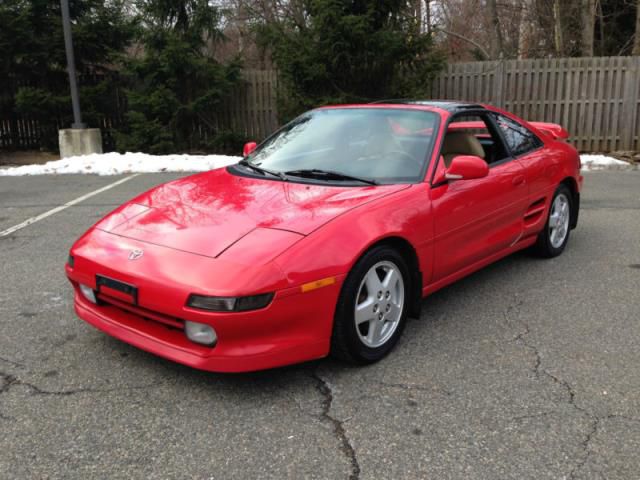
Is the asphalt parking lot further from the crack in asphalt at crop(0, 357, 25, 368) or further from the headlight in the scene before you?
the headlight

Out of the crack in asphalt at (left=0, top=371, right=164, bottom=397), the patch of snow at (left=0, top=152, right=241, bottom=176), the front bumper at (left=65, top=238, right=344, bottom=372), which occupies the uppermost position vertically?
the front bumper at (left=65, top=238, right=344, bottom=372)

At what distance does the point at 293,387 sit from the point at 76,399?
1048 mm

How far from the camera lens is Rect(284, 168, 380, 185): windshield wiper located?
12.1ft

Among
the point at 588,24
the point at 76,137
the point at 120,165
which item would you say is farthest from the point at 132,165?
the point at 588,24

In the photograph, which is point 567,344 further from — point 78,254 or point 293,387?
point 78,254

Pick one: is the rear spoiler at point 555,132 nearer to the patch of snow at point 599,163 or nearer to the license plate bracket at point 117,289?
the license plate bracket at point 117,289

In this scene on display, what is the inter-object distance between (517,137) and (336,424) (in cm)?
310

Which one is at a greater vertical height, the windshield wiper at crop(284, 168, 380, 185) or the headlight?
the windshield wiper at crop(284, 168, 380, 185)

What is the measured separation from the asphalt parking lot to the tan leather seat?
39.5 inches

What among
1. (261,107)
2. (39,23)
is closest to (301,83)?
(261,107)

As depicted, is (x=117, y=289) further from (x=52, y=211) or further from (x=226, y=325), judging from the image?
(x=52, y=211)

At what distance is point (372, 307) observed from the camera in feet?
10.5

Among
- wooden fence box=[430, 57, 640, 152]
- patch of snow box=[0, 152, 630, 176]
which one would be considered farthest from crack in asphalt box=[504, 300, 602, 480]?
wooden fence box=[430, 57, 640, 152]

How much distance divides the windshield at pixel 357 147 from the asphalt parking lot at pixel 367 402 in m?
1.02
